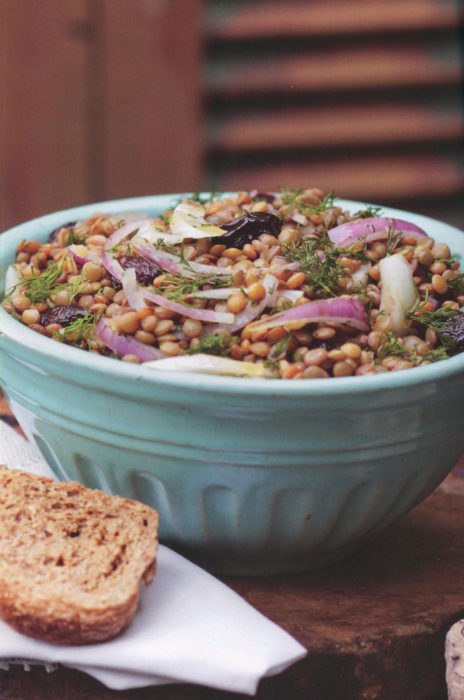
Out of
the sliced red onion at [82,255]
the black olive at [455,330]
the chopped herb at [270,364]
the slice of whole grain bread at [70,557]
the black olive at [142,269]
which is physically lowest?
the slice of whole grain bread at [70,557]

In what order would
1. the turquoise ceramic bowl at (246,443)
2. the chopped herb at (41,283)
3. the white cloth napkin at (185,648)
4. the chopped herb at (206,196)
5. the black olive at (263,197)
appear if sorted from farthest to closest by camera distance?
1. the chopped herb at (206,196)
2. the black olive at (263,197)
3. the chopped herb at (41,283)
4. the turquoise ceramic bowl at (246,443)
5. the white cloth napkin at (185,648)

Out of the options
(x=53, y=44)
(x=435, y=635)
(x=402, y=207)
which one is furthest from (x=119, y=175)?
(x=435, y=635)

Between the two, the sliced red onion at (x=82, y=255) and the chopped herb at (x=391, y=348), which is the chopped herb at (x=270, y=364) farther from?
the sliced red onion at (x=82, y=255)

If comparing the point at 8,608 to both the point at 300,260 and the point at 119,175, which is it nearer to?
the point at 300,260

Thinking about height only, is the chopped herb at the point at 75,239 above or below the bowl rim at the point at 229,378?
below

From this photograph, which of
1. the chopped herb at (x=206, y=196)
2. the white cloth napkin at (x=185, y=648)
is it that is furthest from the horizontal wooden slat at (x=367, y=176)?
the white cloth napkin at (x=185, y=648)

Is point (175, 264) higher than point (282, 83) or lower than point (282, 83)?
higher

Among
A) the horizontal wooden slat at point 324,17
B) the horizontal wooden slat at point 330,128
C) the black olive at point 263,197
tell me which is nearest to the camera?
the black olive at point 263,197

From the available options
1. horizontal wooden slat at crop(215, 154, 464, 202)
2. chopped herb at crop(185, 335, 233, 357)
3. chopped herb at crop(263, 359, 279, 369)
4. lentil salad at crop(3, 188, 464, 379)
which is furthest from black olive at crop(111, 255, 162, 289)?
horizontal wooden slat at crop(215, 154, 464, 202)
